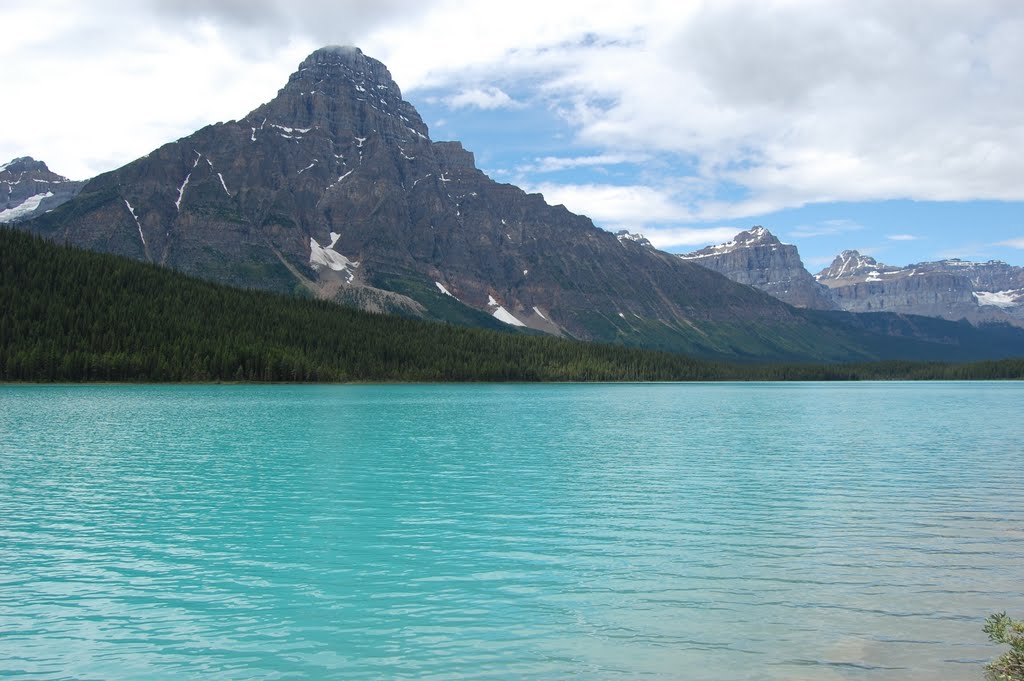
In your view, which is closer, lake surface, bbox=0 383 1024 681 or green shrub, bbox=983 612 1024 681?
green shrub, bbox=983 612 1024 681

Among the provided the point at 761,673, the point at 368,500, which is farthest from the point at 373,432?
the point at 761,673

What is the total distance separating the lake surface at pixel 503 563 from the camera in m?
18.1

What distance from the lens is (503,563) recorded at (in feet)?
86.8

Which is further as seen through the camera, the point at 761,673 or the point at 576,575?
the point at 576,575

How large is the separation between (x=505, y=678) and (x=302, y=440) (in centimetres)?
5588

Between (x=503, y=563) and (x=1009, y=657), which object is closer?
(x=1009, y=657)

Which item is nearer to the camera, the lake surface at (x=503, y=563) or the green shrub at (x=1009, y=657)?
the green shrub at (x=1009, y=657)

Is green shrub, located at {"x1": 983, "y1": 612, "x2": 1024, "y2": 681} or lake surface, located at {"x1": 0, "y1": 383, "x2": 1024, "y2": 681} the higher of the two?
green shrub, located at {"x1": 983, "y1": 612, "x2": 1024, "y2": 681}

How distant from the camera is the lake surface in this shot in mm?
18062

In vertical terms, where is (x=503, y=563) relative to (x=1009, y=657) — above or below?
below

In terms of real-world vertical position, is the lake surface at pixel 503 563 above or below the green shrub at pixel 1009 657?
below

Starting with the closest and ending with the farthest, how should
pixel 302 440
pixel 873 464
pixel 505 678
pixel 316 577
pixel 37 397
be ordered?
pixel 505 678 < pixel 316 577 < pixel 873 464 < pixel 302 440 < pixel 37 397

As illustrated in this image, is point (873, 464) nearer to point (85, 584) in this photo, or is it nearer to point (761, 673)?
point (761, 673)

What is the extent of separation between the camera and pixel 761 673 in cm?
1686
